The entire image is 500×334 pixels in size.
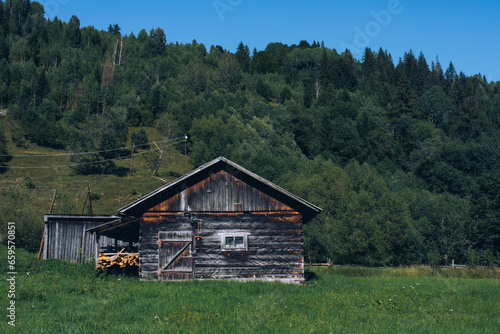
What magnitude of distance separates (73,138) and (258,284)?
77.4 metres

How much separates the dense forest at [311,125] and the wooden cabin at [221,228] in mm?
25353

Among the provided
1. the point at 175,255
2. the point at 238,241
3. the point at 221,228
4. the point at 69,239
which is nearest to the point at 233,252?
the point at 238,241

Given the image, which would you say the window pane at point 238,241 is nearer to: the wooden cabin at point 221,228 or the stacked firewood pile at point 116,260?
the wooden cabin at point 221,228

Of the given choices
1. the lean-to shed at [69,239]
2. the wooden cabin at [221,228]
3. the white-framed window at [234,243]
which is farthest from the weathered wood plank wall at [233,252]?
the lean-to shed at [69,239]

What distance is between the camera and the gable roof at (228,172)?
22.9 meters

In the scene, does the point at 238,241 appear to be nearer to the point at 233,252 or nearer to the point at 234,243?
the point at 234,243

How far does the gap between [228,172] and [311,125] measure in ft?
309

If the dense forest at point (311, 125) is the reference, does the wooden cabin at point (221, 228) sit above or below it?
below

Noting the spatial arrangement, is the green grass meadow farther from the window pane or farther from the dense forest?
the dense forest

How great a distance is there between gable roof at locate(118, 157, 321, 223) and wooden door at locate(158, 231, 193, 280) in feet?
5.23

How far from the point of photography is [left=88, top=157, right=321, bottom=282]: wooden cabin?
75.2ft

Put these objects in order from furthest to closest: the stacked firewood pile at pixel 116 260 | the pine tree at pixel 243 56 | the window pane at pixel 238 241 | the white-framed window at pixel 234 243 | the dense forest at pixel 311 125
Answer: the pine tree at pixel 243 56
the dense forest at pixel 311 125
the stacked firewood pile at pixel 116 260
the window pane at pixel 238 241
the white-framed window at pixel 234 243

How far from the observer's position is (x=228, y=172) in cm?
2342

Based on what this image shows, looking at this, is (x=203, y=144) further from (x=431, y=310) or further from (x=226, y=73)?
(x=431, y=310)
